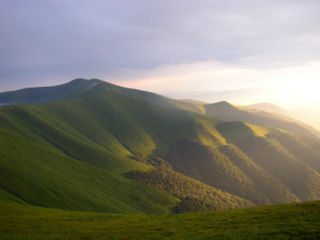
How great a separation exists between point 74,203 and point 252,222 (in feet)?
196

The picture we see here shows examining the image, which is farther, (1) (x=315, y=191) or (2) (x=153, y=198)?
(1) (x=315, y=191)

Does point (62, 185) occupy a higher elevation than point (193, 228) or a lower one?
lower

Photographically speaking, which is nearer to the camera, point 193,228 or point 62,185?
point 193,228

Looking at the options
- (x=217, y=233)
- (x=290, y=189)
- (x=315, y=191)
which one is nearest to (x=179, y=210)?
(x=217, y=233)

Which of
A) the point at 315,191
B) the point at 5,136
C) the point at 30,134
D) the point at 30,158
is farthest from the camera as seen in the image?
the point at 315,191

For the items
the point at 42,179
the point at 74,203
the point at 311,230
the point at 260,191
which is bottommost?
the point at 260,191

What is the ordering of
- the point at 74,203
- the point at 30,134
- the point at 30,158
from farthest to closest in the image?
the point at 30,134
the point at 30,158
the point at 74,203

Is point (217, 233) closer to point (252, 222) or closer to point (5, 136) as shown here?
point (252, 222)

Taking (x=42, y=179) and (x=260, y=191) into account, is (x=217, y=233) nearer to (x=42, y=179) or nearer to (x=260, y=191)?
(x=42, y=179)

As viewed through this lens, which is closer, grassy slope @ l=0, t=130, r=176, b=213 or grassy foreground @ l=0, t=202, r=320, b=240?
grassy foreground @ l=0, t=202, r=320, b=240

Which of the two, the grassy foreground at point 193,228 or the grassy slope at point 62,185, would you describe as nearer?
the grassy foreground at point 193,228

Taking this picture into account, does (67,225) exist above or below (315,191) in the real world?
above

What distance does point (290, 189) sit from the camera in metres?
186

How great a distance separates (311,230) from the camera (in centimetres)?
2355
